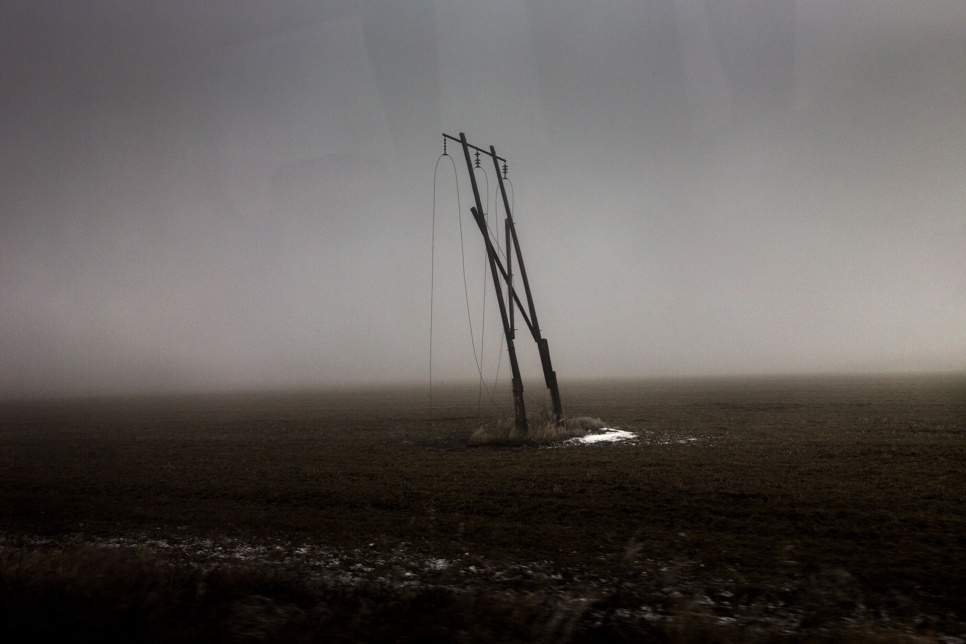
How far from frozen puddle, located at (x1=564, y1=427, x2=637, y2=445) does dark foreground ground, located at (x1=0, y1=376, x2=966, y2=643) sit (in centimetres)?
153

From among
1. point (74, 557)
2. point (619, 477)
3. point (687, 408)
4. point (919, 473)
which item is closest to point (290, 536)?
point (74, 557)

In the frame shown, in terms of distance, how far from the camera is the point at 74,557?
6020mm

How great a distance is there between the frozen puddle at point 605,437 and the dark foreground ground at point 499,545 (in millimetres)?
1526

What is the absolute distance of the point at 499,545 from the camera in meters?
6.50

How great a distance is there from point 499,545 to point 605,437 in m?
10.9

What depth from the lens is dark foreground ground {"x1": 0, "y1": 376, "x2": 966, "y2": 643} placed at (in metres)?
4.27

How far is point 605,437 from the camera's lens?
658 inches

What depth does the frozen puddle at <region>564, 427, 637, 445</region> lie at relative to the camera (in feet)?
52.4

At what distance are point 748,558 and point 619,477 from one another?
4.81m

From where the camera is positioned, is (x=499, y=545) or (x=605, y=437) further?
(x=605, y=437)

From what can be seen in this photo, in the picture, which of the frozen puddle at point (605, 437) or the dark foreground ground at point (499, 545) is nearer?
the dark foreground ground at point (499, 545)

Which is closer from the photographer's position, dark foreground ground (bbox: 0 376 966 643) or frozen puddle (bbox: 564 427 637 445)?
dark foreground ground (bbox: 0 376 966 643)

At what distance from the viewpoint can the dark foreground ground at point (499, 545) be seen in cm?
427

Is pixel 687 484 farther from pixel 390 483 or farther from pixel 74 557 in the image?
pixel 74 557
